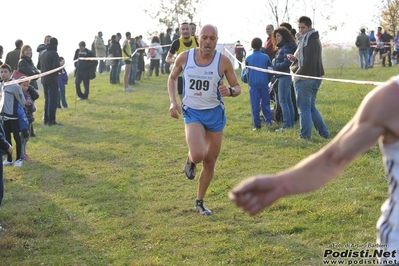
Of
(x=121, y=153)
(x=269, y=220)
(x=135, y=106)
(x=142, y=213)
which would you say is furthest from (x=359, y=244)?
(x=135, y=106)

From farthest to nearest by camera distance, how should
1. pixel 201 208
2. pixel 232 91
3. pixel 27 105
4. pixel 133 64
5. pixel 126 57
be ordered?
pixel 133 64, pixel 126 57, pixel 27 105, pixel 201 208, pixel 232 91

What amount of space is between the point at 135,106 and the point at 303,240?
1338 centimetres

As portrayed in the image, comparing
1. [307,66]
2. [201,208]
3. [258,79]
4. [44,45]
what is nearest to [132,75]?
[44,45]

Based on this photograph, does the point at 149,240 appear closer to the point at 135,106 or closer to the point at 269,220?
the point at 269,220

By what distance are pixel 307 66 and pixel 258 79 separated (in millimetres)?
2029

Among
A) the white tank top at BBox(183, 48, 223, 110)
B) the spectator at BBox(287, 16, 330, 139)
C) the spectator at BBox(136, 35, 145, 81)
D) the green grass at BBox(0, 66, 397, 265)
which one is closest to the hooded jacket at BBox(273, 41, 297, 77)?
the spectator at BBox(287, 16, 330, 139)

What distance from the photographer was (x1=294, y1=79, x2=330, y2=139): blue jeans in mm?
11102

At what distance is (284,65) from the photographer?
39.5 feet

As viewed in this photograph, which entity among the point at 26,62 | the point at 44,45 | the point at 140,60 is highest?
the point at 44,45

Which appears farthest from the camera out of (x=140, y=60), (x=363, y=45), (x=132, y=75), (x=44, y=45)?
(x=363, y=45)

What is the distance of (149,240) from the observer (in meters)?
6.63

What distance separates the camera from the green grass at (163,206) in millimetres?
6227

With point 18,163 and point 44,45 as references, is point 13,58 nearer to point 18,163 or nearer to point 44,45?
point 44,45

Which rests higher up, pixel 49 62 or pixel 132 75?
pixel 49 62
